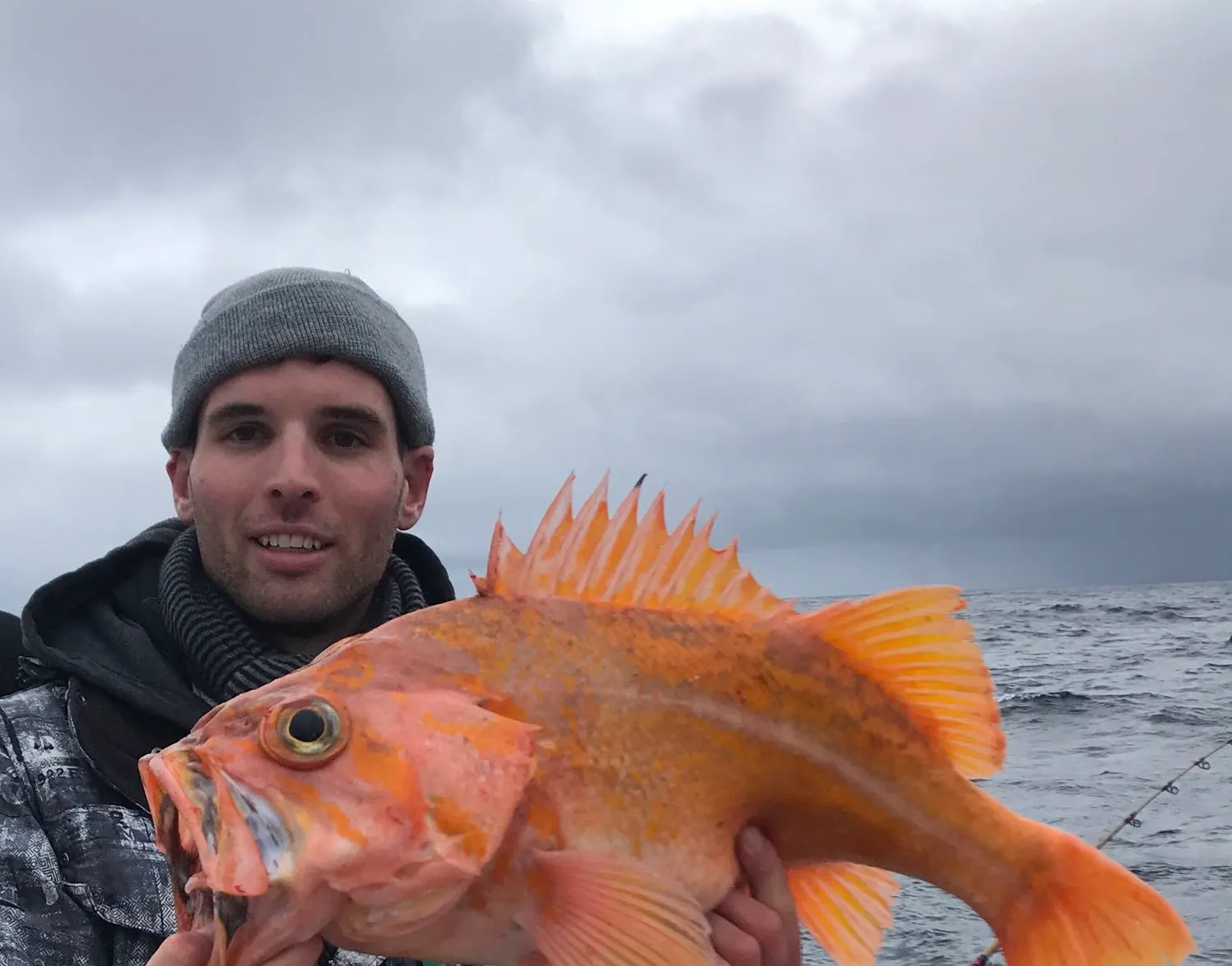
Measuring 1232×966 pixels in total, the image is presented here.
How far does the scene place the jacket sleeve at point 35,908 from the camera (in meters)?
2.93

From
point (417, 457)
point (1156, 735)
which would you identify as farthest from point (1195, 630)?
point (417, 457)

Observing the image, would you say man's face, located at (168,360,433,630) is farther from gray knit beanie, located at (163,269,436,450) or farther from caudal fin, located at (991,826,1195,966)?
caudal fin, located at (991,826,1195,966)

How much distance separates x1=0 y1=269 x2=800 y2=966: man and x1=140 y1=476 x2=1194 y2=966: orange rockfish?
1384 millimetres

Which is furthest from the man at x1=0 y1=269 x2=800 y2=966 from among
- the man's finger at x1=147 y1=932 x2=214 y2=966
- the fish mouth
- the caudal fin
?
the caudal fin

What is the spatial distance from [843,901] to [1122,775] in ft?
41.7

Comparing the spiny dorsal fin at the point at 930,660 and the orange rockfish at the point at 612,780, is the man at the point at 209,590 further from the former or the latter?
the spiny dorsal fin at the point at 930,660

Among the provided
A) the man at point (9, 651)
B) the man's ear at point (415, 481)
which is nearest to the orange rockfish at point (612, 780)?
the man's ear at point (415, 481)

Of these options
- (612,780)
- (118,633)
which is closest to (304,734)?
(612,780)

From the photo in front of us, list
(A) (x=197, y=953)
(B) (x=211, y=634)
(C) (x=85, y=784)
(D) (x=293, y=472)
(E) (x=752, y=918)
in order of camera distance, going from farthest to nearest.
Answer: (B) (x=211, y=634) → (D) (x=293, y=472) → (C) (x=85, y=784) → (E) (x=752, y=918) → (A) (x=197, y=953)

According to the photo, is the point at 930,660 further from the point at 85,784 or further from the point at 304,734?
the point at 85,784

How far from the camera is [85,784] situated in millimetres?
3305

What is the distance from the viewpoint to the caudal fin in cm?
242

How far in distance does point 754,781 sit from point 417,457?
96.4 inches

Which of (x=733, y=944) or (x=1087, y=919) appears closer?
(x=733, y=944)
